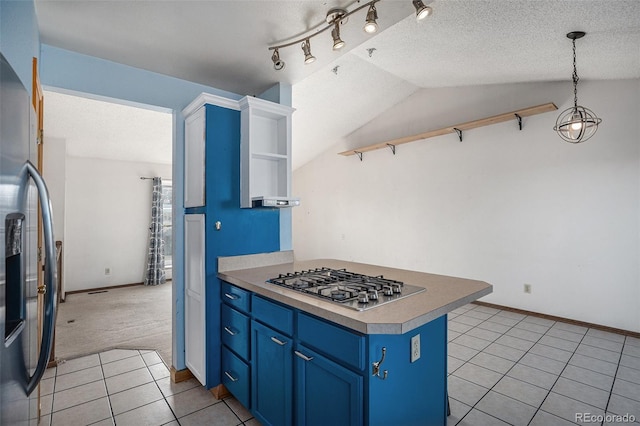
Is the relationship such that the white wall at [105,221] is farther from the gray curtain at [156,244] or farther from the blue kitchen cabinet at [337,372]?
the blue kitchen cabinet at [337,372]

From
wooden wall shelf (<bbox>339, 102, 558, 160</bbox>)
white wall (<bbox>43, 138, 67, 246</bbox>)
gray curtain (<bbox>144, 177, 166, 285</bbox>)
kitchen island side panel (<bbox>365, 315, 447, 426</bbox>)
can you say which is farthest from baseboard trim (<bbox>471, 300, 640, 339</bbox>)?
white wall (<bbox>43, 138, 67, 246</bbox>)

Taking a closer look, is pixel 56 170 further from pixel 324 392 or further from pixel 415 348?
pixel 415 348

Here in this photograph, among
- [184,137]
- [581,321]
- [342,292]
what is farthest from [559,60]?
[184,137]

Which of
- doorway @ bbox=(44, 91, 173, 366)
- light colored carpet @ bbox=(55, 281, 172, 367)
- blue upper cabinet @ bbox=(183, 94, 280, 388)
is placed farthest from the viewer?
doorway @ bbox=(44, 91, 173, 366)

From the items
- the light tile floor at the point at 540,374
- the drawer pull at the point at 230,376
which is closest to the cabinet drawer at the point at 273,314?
the drawer pull at the point at 230,376

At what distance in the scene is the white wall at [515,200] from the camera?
348 cm

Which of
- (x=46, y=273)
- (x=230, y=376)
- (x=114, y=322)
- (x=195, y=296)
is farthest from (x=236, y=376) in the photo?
(x=114, y=322)

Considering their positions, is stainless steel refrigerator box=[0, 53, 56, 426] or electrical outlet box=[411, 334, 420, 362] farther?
electrical outlet box=[411, 334, 420, 362]

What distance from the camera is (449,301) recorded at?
1.49 m

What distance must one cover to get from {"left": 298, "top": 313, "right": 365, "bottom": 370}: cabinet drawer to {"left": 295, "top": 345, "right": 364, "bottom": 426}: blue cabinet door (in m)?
0.04

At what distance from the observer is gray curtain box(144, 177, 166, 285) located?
6.05m

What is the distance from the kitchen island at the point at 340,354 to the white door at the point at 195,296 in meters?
0.30

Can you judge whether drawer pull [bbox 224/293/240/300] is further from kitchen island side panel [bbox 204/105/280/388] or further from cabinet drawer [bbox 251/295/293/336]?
cabinet drawer [bbox 251/295/293/336]

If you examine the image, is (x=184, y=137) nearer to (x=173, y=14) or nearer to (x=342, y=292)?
(x=173, y=14)
